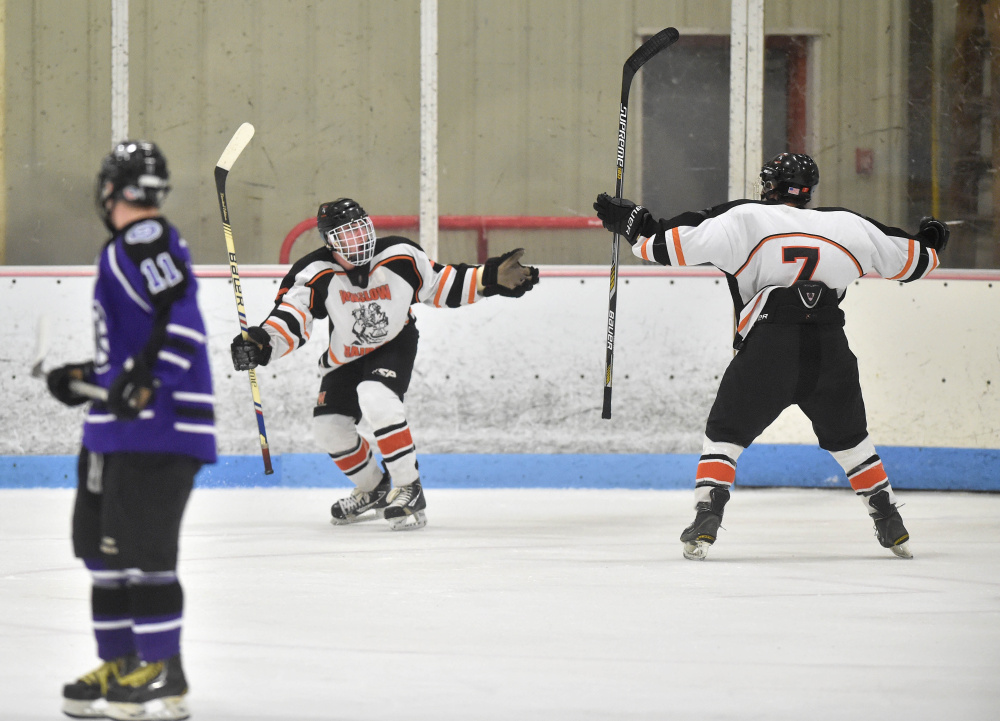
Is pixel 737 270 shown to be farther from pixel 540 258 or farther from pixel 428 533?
pixel 540 258

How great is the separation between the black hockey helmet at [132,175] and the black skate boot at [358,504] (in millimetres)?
2168

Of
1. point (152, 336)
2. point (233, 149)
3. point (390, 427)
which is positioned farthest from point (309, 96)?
point (152, 336)

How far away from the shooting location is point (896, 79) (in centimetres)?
507

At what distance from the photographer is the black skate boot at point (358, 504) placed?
13.1ft

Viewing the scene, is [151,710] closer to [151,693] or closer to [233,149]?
[151,693]

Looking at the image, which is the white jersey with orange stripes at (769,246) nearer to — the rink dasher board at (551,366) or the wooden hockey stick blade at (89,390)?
the rink dasher board at (551,366)

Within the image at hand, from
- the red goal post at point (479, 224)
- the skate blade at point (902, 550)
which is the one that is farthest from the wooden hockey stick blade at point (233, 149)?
the skate blade at point (902, 550)

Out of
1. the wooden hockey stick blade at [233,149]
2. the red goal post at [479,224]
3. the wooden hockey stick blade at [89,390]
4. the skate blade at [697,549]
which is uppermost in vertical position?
the wooden hockey stick blade at [233,149]

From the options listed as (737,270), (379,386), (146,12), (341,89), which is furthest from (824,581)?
(146,12)

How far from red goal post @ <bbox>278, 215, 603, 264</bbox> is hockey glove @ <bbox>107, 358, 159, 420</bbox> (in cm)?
339

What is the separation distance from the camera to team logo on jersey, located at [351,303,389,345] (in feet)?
12.7

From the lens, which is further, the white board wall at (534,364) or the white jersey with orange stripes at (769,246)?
the white board wall at (534,364)

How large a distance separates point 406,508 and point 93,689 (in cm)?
198

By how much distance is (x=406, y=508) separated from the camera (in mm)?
3852
